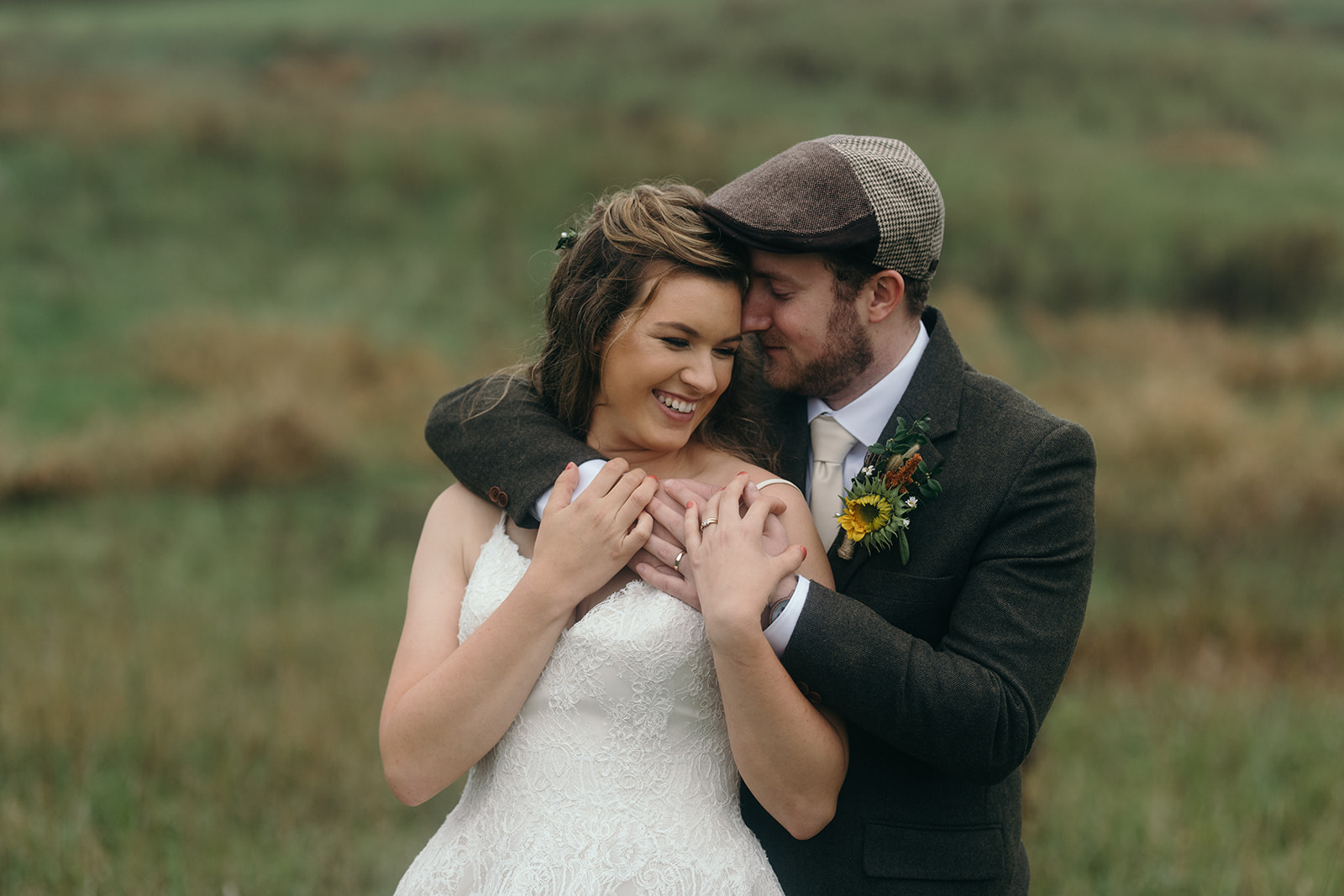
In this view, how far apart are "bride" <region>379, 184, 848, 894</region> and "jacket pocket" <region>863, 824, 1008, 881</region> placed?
A: 9.8 inches

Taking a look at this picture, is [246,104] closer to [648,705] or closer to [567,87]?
[567,87]

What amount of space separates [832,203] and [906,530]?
2.78 feet

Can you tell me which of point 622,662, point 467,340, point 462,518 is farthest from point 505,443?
point 467,340

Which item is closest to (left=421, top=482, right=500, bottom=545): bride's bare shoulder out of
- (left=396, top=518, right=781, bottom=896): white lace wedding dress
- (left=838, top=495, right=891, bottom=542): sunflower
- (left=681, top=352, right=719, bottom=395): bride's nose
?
(left=396, top=518, right=781, bottom=896): white lace wedding dress

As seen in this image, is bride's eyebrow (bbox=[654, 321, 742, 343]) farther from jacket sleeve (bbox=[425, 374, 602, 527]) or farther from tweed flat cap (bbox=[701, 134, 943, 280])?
jacket sleeve (bbox=[425, 374, 602, 527])

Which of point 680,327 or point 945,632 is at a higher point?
point 680,327

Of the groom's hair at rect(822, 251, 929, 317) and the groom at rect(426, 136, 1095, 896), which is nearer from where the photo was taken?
the groom at rect(426, 136, 1095, 896)

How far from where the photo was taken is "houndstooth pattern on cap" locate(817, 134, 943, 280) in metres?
2.80

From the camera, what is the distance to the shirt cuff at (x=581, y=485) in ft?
9.21

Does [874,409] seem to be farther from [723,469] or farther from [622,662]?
[622,662]

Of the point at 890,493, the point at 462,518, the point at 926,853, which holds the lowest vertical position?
the point at 926,853

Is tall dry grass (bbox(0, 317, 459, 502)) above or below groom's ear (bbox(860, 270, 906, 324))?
below

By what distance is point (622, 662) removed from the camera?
2.66 m

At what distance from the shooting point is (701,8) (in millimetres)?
28953
